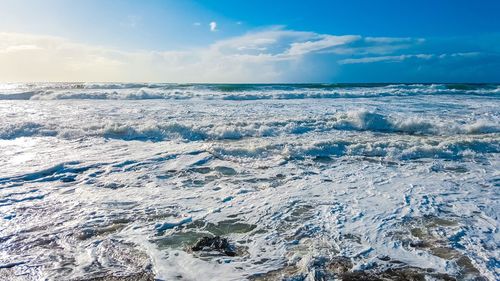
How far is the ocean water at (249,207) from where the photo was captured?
3.69 m

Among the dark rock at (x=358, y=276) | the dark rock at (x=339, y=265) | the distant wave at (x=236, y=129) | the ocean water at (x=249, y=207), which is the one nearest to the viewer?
the dark rock at (x=358, y=276)

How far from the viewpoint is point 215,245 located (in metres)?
4.05

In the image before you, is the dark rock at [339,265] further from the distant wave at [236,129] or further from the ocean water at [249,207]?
the distant wave at [236,129]

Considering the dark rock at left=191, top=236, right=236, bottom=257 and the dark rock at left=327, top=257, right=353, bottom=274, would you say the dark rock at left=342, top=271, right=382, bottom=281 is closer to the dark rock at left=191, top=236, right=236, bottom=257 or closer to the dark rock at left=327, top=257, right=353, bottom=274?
the dark rock at left=327, top=257, right=353, bottom=274

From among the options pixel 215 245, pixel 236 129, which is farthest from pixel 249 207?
pixel 236 129

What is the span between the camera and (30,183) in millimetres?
6379

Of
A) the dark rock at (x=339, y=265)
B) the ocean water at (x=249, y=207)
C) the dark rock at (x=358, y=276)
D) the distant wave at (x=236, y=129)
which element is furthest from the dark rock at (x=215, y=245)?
the distant wave at (x=236, y=129)

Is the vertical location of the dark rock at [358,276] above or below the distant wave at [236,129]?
below

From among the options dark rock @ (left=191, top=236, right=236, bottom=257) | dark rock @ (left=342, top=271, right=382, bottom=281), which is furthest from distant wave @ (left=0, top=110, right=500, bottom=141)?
dark rock @ (left=342, top=271, right=382, bottom=281)

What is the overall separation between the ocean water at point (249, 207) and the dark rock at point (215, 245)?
0.08 metres

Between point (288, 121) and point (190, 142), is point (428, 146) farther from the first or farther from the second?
point (190, 142)

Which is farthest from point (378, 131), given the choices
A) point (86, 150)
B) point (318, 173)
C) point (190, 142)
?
point (86, 150)

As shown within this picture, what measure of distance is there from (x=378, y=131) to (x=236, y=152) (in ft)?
18.6

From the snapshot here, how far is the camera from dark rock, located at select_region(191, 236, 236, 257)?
396 centimetres
